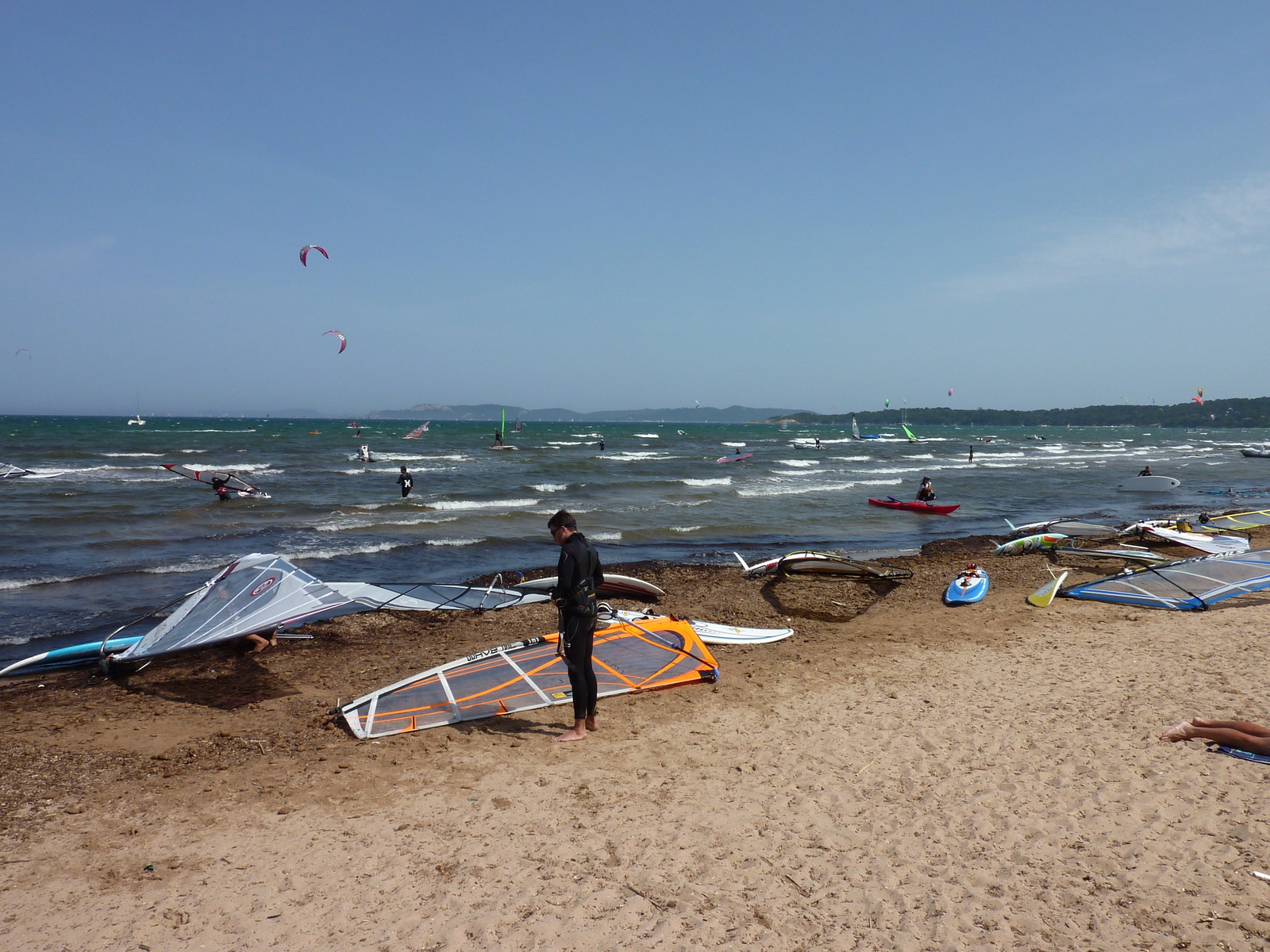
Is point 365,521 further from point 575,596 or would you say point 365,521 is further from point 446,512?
point 575,596

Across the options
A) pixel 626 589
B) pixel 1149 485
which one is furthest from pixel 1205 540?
pixel 1149 485

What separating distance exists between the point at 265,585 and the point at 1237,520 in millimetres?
19135

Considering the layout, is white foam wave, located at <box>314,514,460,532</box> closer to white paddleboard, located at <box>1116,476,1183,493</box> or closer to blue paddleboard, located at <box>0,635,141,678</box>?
blue paddleboard, located at <box>0,635,141,678</box>

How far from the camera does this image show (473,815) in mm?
4430

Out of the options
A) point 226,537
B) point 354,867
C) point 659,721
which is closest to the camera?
point 354,867

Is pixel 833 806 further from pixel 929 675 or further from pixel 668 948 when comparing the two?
pixel 929 675

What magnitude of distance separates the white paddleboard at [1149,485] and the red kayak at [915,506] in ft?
29.9

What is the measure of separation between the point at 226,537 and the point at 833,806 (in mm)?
15510

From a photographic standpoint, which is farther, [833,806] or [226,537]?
[226,537]

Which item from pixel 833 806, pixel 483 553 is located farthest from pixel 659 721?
pixel 483 553

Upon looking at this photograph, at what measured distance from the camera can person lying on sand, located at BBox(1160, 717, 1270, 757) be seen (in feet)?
9.87

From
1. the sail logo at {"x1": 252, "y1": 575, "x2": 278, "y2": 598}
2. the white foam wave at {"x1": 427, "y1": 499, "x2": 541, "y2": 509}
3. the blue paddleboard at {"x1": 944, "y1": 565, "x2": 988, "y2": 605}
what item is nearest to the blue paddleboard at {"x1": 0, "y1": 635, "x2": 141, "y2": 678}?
the sail logo at {"x1": 252, "y1": 575, "x2": 278, "y2": 598}

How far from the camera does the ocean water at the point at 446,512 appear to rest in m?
12.6

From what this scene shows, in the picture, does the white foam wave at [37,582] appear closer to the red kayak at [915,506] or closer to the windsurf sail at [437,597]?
the windsurf sail at [437,597]
